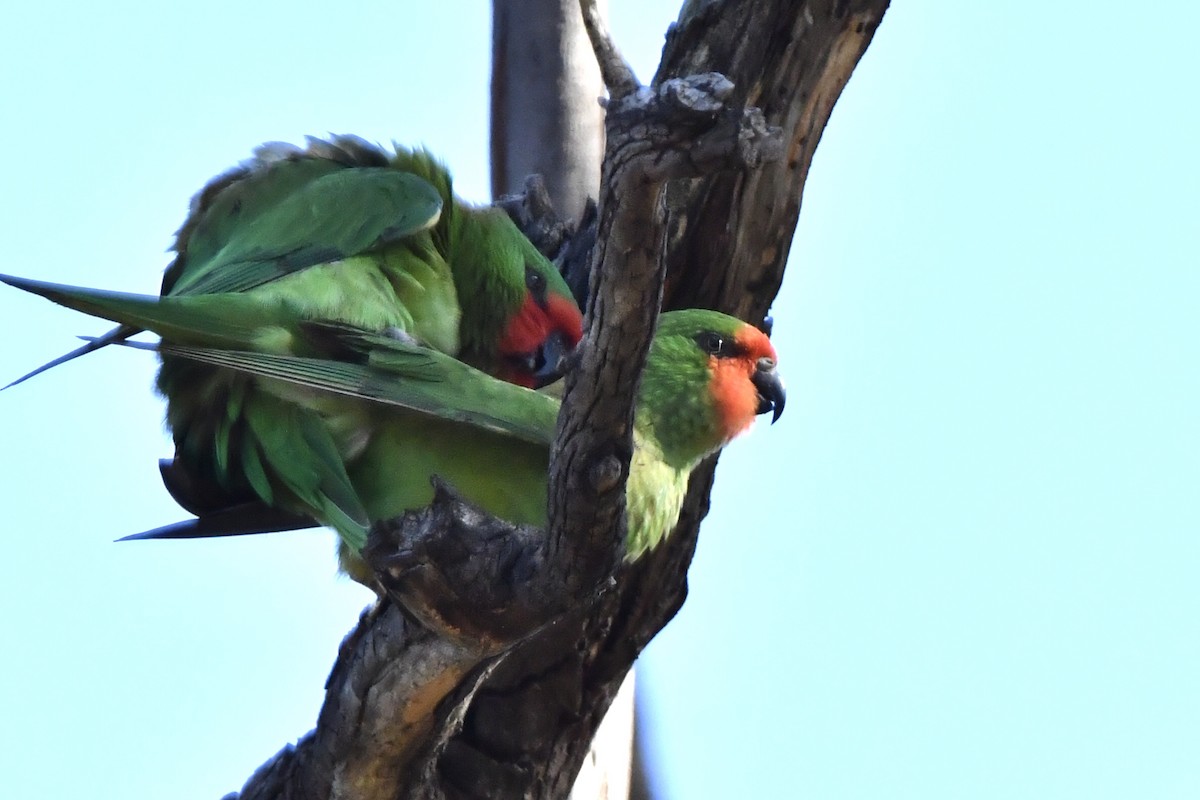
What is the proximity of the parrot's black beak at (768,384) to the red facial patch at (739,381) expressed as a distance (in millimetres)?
15

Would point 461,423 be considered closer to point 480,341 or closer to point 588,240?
point 480,341

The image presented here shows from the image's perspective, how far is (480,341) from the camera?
163 inches

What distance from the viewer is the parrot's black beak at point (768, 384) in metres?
3.54

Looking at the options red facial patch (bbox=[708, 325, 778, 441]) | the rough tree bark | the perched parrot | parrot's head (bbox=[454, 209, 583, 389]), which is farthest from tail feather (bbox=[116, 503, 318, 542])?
red facial patch (bbox=[708, 325, 778, 441])

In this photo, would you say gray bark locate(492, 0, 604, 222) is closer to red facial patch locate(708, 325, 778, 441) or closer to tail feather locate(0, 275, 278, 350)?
red facial patch locate(708, 325, 778, 441)

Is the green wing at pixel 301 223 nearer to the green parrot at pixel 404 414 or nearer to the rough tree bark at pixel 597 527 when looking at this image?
the green parrot at pixel 404 414

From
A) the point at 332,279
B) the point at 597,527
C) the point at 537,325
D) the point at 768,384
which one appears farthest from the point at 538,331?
the point at 597,527

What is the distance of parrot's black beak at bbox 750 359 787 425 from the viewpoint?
3535mm

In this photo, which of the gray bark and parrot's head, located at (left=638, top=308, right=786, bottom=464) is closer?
parrot's head, located at (left=638, top=308, right=786, bottom=464)

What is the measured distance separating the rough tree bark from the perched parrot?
14.7 inches

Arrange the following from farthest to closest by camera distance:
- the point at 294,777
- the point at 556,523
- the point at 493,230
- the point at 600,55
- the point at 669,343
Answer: the point at 493,230
the point at 669,343
the point at 294,777
the point at 556,523
the point at 600,55

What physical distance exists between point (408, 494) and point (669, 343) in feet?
2.67

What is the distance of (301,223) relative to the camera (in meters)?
3.70

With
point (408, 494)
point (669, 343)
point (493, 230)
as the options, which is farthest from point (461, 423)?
point (493, 230)
